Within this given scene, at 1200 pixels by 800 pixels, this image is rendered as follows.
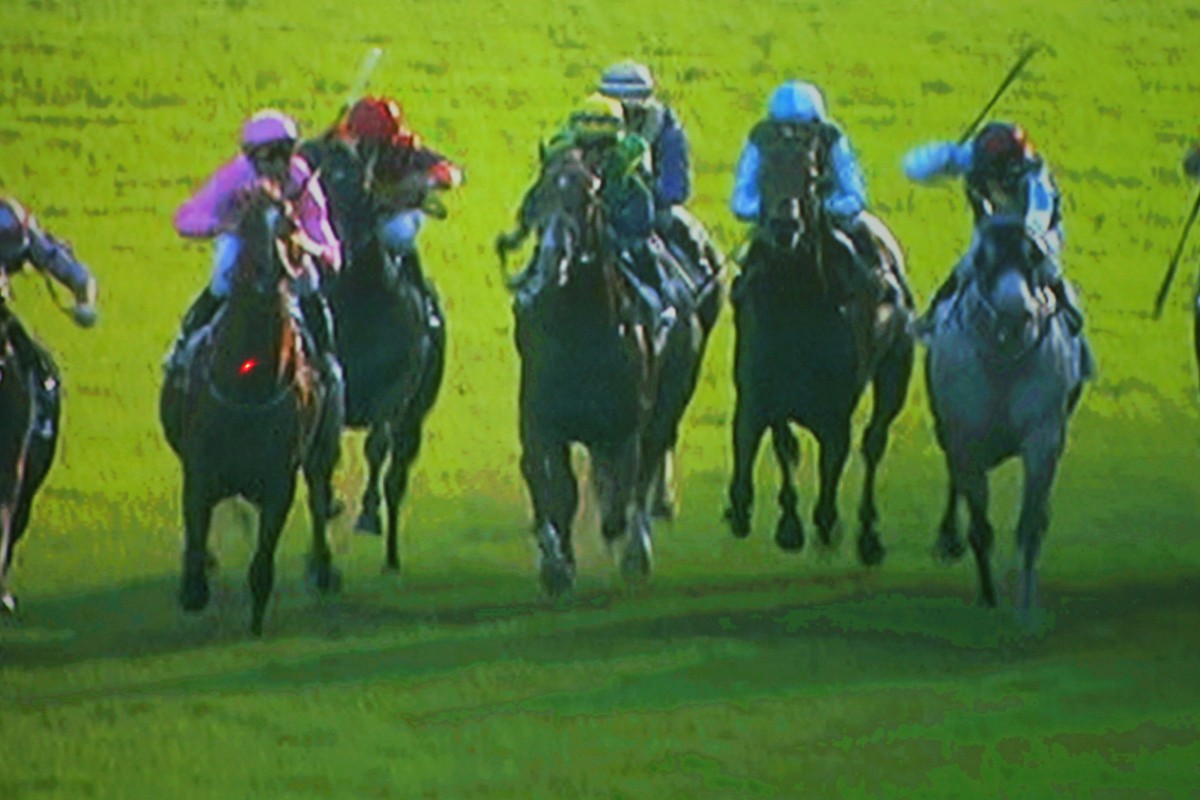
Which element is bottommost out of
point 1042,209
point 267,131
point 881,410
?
point 881,410

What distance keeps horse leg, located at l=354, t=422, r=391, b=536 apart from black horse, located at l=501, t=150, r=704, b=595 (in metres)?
0.46

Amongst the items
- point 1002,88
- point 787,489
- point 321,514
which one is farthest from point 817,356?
point 321,514

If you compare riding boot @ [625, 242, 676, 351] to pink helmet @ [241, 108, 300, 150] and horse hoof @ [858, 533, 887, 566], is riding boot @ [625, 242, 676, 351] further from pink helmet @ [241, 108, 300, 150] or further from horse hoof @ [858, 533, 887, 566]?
pink helmet @ [241, 108, 300, 150]

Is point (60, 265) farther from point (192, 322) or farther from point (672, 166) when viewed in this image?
point (672, 166)

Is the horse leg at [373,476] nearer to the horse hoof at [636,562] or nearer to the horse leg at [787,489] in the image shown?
the horse hoof at [636,562]

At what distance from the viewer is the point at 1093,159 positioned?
40.9 feet

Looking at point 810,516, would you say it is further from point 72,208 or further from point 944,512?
point 72,208

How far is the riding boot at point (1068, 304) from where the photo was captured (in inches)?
468

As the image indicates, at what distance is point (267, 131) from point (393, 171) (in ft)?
1.89

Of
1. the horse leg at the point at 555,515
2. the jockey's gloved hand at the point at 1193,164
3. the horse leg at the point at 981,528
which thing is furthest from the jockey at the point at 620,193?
the jockey's gloved hand at the point at 1193,164

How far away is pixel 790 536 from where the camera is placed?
40.7 ft

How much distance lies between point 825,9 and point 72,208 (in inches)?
80.6

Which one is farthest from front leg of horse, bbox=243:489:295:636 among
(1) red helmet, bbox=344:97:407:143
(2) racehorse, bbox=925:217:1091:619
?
(2) racehorse, bbox=925:217:1091:619

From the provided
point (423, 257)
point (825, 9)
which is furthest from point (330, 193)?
point (825, 9)
